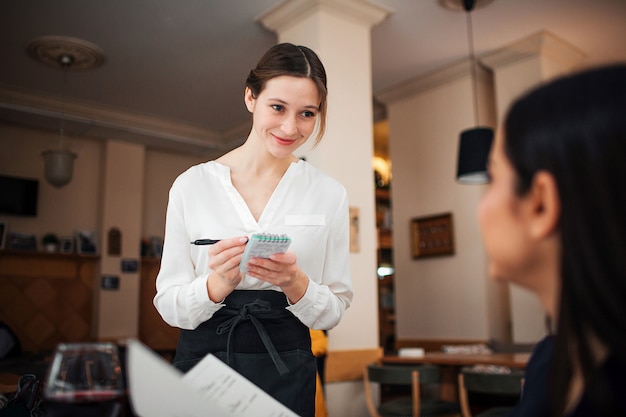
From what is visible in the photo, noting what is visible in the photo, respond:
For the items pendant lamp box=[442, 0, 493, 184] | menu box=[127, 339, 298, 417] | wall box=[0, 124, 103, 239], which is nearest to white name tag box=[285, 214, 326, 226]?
menu box=[127, 339, 298, 417]

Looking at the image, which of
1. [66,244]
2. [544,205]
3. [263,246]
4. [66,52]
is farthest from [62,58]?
[544,205]

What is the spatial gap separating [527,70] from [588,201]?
230 inches

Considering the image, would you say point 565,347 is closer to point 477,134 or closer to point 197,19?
point 477,134

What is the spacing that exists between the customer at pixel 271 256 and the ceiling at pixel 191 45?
2568 millimetres

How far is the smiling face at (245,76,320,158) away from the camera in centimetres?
154

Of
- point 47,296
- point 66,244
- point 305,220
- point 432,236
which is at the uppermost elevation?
point 66,244

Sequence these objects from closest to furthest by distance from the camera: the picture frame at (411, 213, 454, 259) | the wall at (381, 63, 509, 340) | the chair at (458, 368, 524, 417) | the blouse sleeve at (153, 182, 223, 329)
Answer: the blouse sleeve at (153, 182, 223, 329), the chair at (458, 368, 524, 417), the wall at (381, 63, 509, 340), the picture frame at (411, 213, 454, 259)

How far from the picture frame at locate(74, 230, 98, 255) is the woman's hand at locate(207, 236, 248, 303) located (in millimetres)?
7389

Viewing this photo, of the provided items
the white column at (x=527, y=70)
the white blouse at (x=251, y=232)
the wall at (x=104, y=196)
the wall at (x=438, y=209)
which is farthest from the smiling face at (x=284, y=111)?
the wall at (x=104, y=196)

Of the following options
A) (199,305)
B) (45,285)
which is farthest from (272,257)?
(45,285)

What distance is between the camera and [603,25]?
5594 mm

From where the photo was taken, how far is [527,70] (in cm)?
595

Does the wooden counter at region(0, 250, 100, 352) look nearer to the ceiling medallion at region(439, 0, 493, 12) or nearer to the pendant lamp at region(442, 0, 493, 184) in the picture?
the pendant lamp at region(442, 0, 493, 184)

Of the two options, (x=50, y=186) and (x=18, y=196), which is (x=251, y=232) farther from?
(x=50, y=186)
